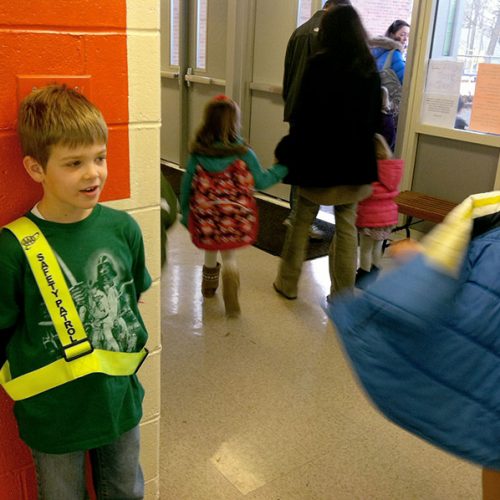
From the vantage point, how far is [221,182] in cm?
286

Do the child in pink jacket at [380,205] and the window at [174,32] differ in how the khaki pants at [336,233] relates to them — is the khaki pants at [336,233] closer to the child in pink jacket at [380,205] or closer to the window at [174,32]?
the child in pink jacket at [380,205]

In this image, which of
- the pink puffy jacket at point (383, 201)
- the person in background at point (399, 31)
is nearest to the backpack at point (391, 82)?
the person in background at point (399, 31)

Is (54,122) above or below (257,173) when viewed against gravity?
above

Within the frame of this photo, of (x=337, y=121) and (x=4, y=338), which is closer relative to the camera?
(x=4, y=338)

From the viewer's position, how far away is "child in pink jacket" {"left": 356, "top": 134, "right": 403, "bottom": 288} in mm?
3225

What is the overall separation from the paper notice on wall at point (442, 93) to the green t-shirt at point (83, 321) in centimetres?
349

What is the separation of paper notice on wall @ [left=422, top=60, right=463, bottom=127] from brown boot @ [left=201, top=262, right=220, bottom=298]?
2.05m

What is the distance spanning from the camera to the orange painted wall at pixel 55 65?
123cm

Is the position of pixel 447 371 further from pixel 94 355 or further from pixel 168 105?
pixel 168 105

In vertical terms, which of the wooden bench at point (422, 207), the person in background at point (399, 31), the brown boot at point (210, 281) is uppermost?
the person in background at point (399, 31)

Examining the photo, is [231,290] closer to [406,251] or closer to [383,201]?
[383,201]

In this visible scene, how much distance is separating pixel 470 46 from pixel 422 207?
3.78 ft

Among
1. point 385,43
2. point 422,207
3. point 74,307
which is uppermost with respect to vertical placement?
point 385,43

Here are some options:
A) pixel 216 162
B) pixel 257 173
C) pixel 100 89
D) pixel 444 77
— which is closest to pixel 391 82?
pixel 444 77
